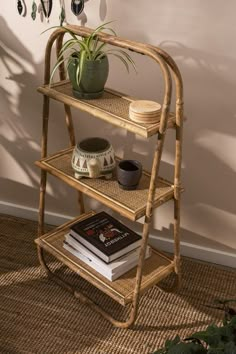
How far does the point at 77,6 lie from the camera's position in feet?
6.89

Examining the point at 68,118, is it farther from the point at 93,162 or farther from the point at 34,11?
the point at 34,11

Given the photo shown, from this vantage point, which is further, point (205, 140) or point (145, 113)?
point (205, 140)

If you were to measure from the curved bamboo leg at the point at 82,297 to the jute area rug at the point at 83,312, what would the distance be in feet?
0.09

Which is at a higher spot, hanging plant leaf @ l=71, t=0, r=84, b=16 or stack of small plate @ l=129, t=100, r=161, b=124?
hanging plant leaf @ l=71, t=0, r=84, b=16

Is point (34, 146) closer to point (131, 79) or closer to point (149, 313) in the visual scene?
point (131, 79)

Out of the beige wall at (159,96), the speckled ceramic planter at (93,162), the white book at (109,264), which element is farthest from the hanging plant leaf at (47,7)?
the white book at (109,264)

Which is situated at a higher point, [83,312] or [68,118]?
[68,118]

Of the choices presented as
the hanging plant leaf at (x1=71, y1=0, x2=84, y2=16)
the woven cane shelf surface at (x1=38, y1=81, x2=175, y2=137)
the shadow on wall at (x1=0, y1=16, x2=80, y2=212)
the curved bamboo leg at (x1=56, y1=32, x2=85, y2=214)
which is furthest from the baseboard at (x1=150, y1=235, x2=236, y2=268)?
the hanging plant leaf at (x1=71, y1=0, x2=84, y2=16)

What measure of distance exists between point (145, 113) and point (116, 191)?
0.36 metres

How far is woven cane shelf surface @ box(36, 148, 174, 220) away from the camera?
187 cm

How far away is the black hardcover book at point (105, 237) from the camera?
205 centimetres

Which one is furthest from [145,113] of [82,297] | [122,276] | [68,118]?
[82,297]

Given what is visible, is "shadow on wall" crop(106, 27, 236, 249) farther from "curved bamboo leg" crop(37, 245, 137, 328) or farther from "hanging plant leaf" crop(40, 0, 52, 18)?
"curved bamboo leg" crop(37, 245, 137, 328)

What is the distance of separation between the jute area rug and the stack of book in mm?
234
